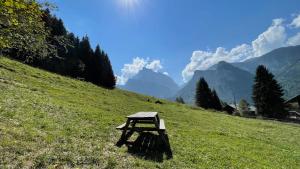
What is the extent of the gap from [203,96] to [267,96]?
950 inches

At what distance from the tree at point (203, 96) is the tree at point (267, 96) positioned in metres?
17.8

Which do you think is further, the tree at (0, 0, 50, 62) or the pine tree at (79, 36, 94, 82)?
the pine tree at (79, 36, 94, 82)

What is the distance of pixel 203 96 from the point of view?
10412cm

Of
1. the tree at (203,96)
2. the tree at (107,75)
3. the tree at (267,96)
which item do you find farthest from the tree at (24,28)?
the tree at (203,96)

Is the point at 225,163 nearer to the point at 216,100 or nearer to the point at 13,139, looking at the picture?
the point at 13,139

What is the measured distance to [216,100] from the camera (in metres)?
108

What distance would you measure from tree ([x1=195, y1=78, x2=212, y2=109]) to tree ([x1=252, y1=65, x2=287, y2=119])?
1781cm

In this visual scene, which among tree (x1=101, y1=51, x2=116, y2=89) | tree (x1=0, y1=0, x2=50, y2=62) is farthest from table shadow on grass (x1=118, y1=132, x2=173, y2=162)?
tree (x1=101, y1=51, x2=116, y2=89)

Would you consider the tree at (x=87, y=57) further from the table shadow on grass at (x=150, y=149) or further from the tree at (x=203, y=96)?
the table shadow on grass at (x=150, y=149)

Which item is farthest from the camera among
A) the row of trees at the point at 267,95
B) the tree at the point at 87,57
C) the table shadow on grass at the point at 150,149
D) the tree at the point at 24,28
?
the tree at the point at 87,57

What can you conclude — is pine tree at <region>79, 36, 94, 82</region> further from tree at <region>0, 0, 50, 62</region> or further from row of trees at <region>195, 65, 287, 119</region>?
tree at <region>0, 0, 50, 62</region>

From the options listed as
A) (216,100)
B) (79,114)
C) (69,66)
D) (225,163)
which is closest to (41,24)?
(225,163)

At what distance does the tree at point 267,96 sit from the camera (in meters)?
84.6

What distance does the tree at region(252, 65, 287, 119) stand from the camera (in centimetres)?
8462
